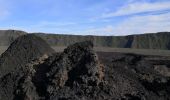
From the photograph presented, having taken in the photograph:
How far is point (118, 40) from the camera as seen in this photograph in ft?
402

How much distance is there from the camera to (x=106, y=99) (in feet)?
43.3

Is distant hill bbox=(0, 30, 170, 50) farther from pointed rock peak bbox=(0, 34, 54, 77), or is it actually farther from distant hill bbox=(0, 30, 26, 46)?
pointed rock peak bbox=(0, 34, 54, 77)

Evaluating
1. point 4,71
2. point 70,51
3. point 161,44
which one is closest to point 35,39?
point 4,71

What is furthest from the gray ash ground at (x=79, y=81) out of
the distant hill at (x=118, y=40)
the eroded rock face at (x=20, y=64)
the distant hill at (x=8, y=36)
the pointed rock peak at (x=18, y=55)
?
the distant hill at (x=8, y=36)

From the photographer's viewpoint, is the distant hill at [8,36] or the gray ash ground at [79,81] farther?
the distant hill at [8,36]

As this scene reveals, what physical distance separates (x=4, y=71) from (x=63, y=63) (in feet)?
17.2

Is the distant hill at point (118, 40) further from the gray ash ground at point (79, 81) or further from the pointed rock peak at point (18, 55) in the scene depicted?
the gray ash ground at point (79, 81)

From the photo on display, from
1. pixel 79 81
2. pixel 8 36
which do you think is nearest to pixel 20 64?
pixel 79 81

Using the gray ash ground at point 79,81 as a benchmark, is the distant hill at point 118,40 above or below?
below

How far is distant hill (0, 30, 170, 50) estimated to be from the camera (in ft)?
377

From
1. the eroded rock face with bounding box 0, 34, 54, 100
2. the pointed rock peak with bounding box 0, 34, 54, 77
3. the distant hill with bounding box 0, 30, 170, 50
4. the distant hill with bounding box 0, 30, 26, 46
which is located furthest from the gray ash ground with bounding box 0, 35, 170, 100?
the distant hill with bounding box 0, 30, 26, 46

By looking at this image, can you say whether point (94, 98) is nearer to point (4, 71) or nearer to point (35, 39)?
point (4, 71)

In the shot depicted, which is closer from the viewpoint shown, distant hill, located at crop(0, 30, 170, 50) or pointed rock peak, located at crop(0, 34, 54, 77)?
pointed rock peak, located at crop(0, 34, 54, 77)

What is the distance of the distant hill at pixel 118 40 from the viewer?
114956 millimetres
